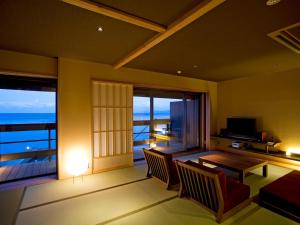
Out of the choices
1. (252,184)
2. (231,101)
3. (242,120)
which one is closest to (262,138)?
(242,120)

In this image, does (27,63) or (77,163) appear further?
(77,163)

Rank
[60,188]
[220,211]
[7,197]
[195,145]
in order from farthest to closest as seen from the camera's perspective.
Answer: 1. [195,145]
2. [60,188]
3. [7,197]
4. [220,211]

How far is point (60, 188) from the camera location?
315 cm

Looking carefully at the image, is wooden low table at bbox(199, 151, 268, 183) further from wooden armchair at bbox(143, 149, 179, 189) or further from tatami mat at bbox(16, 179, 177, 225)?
tatami mat at bbox(16, 179, 177, 225)

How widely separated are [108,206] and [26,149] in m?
2.91

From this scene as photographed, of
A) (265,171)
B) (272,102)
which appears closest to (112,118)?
(265,171)

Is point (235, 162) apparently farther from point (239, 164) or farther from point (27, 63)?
point (27, 63)

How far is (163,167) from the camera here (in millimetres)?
3168

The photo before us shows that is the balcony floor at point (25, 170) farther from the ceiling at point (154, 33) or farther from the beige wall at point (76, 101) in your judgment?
the ceiling at point (154, 33)

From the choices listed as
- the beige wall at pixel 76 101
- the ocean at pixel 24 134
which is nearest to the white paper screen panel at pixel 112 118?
the beige wall at pixel 76 101

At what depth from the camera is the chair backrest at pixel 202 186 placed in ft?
7.05

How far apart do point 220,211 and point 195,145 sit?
4.19 metres

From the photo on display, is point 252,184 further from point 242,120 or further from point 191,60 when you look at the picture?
point 191,60

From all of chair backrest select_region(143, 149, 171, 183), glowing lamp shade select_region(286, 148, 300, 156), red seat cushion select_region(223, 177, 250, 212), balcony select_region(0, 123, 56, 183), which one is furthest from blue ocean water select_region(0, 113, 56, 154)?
glowing lamp shade select_region(286, 148, 300, 156)
